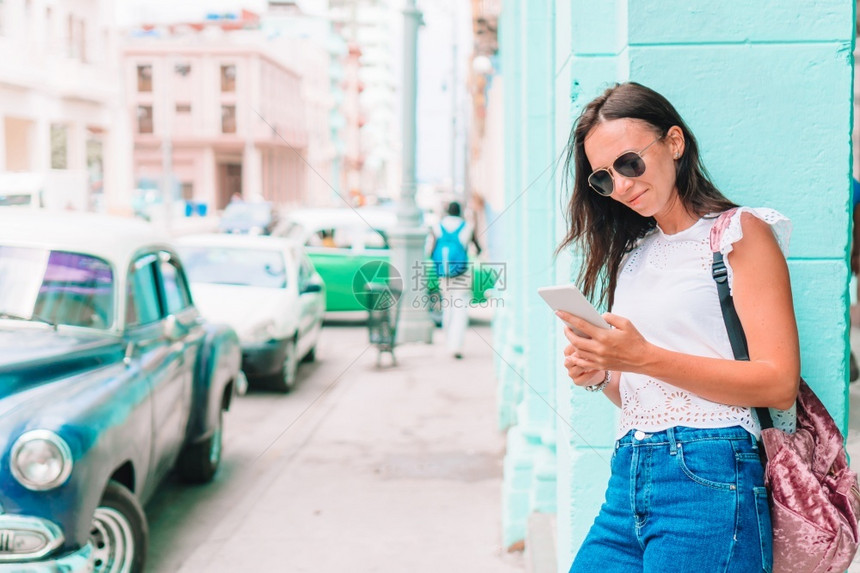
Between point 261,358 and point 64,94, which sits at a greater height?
point 64,94

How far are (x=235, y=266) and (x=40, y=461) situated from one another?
21.6ft

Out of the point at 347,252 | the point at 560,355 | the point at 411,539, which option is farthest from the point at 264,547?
the point at 347,252

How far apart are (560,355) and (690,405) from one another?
49.8 inches

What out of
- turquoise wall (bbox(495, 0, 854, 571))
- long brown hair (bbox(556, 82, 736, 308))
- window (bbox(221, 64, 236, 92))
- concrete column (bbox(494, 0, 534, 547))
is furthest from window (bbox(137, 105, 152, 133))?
long brown hair (bbox(556, 82, 736, 308))

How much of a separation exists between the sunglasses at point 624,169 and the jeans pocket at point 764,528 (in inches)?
25.7

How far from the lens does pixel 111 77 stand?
124 ft

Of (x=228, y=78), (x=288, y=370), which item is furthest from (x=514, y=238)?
(x=228, y=78)

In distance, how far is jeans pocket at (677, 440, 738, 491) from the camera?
1832 millimetres

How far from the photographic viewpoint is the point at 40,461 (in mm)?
3539

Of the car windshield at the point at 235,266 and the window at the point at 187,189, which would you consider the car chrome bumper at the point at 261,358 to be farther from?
the window at the point at 187,189

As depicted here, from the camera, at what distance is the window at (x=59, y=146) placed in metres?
34.4

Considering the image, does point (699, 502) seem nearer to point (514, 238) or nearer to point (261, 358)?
point (514, 238)

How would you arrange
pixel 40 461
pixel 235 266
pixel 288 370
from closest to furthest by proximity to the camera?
pixel 40 461 < pixel 288 370 < pixel 235 266

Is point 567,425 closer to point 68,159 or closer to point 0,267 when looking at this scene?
point 0,267
